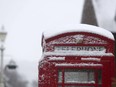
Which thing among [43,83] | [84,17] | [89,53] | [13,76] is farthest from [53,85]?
[13,76]

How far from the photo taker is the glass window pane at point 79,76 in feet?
21.1

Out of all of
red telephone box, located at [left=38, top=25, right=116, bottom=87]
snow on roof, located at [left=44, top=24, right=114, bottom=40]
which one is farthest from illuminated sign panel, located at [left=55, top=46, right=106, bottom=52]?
snow on roof, located at [left=44, top=24, right=114, bottom=40]

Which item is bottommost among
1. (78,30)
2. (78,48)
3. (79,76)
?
(79,76)

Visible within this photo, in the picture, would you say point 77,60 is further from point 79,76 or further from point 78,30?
point 78,30

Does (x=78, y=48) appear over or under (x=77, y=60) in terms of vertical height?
over

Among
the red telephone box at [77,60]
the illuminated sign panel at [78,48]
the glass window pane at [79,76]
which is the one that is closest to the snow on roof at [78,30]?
the red telephone box at [77,60]

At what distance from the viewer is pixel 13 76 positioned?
208ft

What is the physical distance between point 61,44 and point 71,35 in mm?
175

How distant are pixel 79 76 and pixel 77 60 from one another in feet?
0.69

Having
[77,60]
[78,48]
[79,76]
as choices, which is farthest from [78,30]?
[79,76]

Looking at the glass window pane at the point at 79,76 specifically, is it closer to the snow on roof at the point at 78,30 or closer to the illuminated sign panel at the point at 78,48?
the illuminated sign panel at the point at 78,48

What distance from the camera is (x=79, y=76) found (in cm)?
646

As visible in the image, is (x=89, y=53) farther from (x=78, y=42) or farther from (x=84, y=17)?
(x=84, y=17)

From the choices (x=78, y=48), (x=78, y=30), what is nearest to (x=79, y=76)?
(x=78, y=48)
